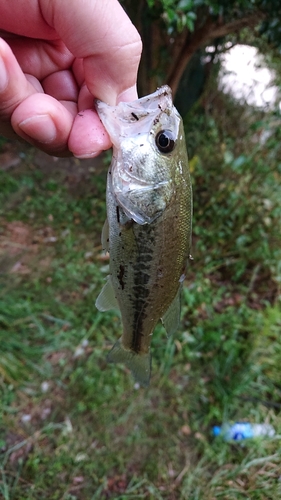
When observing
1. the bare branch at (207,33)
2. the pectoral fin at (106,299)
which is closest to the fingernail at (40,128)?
the pectoral fin at (106,299)

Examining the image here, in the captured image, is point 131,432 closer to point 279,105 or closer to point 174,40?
point 279,105

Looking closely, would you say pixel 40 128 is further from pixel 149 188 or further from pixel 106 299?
pixel 106 299

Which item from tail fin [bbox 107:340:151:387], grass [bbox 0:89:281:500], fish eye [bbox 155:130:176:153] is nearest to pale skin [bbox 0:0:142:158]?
fish eye [bbox 155:130:176:153]

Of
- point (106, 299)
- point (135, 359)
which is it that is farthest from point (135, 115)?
point (135, 359)

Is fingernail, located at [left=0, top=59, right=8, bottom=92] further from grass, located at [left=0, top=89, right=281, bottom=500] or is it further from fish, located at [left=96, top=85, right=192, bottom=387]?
grass, located at [left=0, top=89, right=281, bottom=500]

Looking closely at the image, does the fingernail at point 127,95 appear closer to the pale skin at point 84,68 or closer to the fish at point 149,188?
the pale skin at point 84,68

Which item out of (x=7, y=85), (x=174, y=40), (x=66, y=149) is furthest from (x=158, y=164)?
(x=174, y=40)

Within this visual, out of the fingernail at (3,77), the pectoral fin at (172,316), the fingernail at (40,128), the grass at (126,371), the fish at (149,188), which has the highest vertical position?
the fingernail at (3,77)
